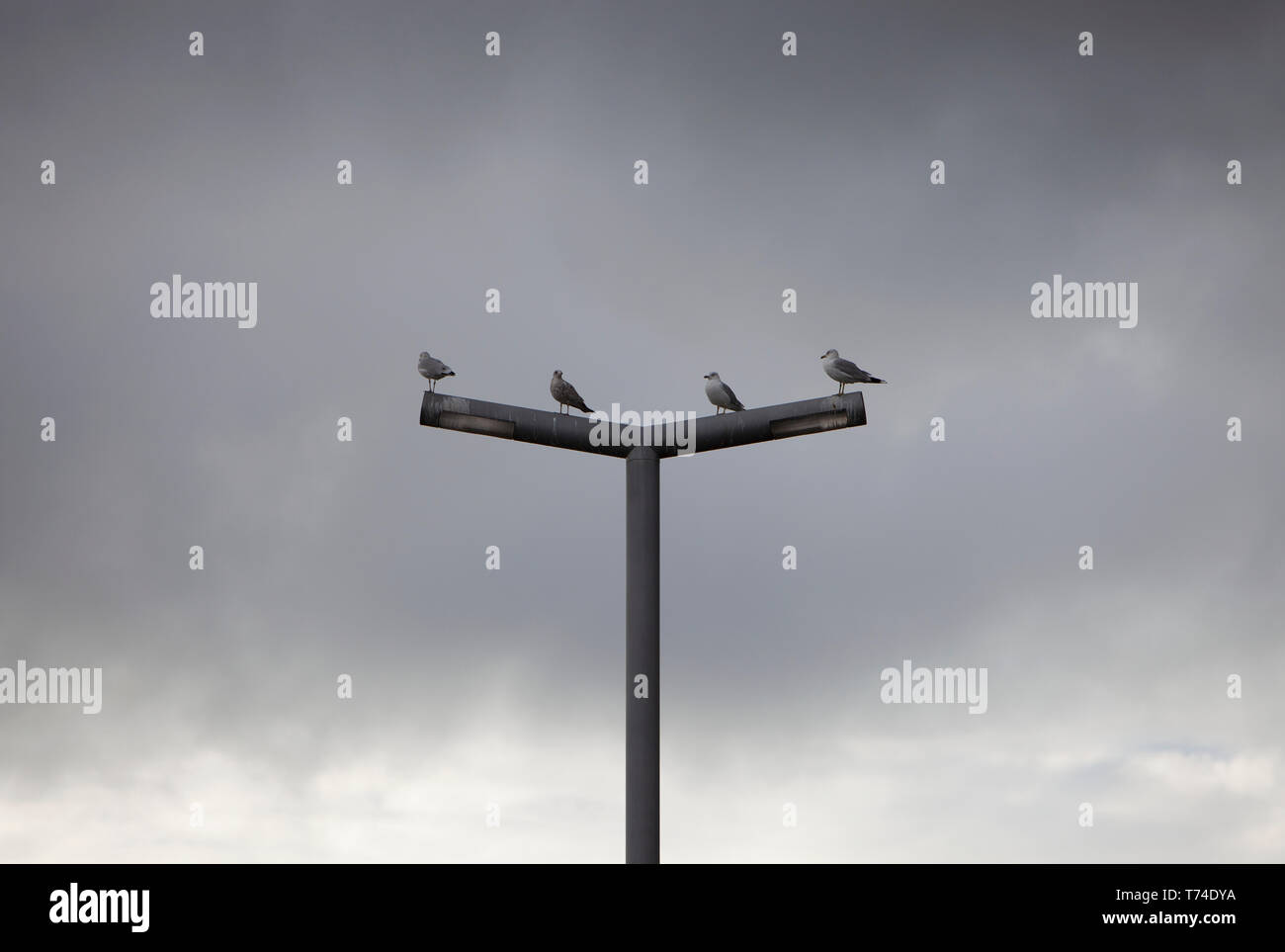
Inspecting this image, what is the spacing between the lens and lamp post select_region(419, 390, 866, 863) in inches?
504

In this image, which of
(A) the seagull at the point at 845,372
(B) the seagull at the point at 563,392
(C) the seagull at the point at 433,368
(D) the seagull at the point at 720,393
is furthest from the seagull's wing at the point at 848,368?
(C) the seagull at the point at 433,368

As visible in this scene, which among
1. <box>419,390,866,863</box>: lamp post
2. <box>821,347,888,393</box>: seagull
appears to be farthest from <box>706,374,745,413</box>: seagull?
<box>419,390,866,863</box>: lamp post

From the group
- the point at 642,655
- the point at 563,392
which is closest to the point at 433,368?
the point at 563,392

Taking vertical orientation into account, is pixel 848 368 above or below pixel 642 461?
above

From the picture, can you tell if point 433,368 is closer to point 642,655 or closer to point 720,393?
point 720,393

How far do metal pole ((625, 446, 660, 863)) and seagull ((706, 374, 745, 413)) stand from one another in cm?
255

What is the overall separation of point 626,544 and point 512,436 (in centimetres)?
155

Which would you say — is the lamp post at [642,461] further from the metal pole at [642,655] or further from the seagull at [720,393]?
the seagull at [720,393]

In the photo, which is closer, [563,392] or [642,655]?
[642,655]

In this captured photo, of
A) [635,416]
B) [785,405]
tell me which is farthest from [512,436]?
[785,405]

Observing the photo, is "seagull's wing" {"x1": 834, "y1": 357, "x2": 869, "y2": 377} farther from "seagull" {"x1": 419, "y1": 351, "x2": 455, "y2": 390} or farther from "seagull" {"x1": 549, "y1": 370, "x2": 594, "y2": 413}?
"seagull" {"x1": 419, "y1": 351, "x2": 455, "y2": 390}

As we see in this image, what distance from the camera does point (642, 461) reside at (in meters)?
13.6

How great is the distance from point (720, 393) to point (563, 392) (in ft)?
6.24

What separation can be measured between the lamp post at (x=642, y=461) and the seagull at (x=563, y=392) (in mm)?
2784
